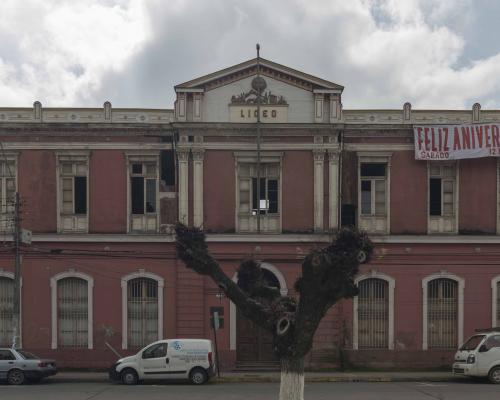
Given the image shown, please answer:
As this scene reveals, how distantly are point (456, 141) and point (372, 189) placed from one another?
3.43m

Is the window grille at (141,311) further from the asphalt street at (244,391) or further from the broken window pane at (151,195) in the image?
the asphalt street at (244,391)

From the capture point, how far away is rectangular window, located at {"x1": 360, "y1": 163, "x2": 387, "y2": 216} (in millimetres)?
26594

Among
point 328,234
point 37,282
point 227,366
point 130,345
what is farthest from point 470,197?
point 37,282

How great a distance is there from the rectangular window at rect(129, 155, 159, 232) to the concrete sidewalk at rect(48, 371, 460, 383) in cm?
544

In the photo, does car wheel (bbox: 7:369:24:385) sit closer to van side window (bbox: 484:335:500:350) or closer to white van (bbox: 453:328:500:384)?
white van (bbox: 453:328:500:384)

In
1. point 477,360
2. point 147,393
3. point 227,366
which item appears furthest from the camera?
point 227,366

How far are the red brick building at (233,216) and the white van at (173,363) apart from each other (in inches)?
131

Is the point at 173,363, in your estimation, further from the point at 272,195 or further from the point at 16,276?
the point at 272,195

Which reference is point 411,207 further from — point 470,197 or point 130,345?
point 130,345

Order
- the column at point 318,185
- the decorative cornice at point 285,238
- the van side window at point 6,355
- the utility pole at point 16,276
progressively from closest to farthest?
the van side window at point 6,355 < the utility pole at point 16,276 < the decorative cornice at point 285,238 < the column at point 318,185

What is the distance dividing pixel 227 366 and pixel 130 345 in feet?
11.8

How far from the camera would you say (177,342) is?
886 inches

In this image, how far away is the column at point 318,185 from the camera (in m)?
26.1

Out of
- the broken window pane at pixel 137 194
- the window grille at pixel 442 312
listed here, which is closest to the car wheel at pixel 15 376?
the broken window pane at pixel 137 194
